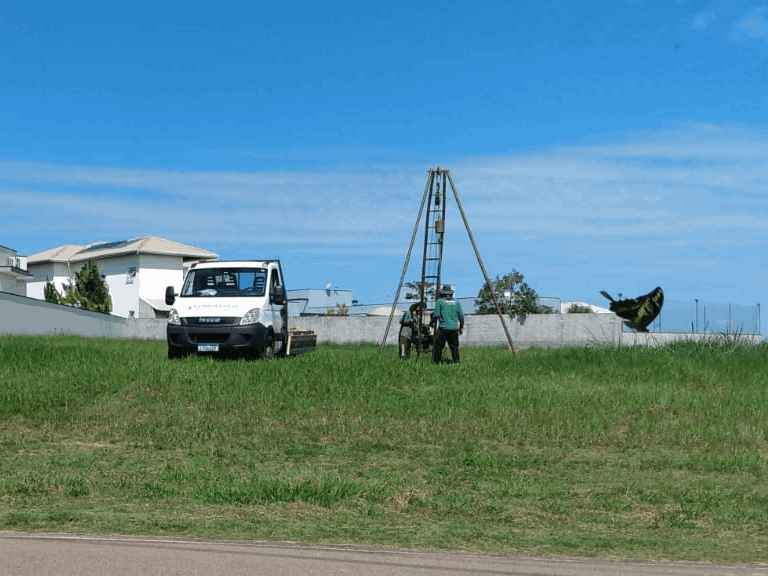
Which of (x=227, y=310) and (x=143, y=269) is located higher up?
(x=143, y=269)

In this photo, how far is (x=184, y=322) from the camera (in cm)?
2184

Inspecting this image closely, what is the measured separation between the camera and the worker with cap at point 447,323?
21578 mm

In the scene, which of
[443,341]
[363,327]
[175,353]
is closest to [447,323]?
[443,341]

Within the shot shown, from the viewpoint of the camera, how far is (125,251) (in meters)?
67.4

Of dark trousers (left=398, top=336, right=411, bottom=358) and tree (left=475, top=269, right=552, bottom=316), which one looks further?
tree (left=475, top=269, right=552, bottom=316)

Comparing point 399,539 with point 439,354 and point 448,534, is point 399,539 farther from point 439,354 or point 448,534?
point 439,354

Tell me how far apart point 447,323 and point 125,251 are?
50.1m

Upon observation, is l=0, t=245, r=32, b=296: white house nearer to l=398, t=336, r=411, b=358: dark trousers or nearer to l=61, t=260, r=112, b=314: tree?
l=61, t=260, r=112, b=314: tree

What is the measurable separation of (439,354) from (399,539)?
14.0 meters

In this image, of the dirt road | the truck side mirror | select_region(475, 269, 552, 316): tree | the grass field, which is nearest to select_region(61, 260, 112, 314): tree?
select_region(475, 269, 552, 316): tree

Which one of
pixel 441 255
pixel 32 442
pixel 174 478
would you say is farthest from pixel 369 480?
pixel 441 255

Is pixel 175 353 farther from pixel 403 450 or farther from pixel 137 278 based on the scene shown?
pixel 137 278

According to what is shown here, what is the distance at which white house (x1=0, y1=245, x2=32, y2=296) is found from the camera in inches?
2394

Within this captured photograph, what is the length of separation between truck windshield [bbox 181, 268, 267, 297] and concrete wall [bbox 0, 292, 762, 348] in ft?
54.0
